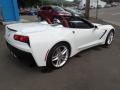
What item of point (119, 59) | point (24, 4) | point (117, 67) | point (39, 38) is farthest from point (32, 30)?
point (24, 4)

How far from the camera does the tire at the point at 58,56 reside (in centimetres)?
382

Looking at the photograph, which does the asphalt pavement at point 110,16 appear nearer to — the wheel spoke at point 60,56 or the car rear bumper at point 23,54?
the wheel spoke at point 60,56

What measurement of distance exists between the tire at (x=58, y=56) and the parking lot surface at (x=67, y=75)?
14 centimetres

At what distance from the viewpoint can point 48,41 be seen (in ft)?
12.0

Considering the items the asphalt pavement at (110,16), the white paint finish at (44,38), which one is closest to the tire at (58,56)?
the white paint finish at (44,38)

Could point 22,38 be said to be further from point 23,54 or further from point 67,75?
point 67,75

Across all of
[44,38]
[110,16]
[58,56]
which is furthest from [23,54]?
[110,16]

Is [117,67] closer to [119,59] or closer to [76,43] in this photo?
[119,59]

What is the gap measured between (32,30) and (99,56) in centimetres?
239

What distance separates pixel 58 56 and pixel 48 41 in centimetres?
60

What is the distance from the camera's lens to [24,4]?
679 inches

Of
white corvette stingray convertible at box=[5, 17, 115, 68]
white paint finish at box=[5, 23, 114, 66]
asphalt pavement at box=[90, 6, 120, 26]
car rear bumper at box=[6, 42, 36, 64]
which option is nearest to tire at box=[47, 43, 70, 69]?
white corvette stingray convertible at box=[5, 17, 115, 68]

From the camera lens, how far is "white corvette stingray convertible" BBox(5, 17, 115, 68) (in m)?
3.57

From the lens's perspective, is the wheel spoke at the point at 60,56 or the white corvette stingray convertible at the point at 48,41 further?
the wheel spoke at the point at 60,56
